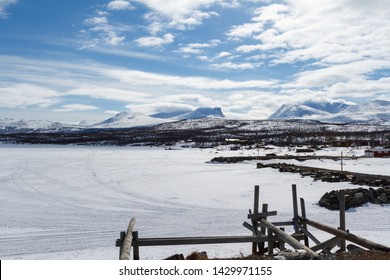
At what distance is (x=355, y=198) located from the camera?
19.3 metres

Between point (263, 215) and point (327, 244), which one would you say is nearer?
point (327, 244)

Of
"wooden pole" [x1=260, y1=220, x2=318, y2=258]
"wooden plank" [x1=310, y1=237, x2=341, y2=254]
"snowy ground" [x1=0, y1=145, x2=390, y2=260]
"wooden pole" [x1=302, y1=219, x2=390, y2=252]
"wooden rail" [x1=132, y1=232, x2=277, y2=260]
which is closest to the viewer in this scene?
"wooden pole" [x1=260, y1=220, x2=318, y2=258]

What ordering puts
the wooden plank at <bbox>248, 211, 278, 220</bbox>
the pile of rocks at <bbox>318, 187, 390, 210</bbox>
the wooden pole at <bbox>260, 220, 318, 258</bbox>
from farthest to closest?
the pile of rocks at <bbox>318, 187, 390, 210</bbox>
the wooden plank at <bbox>248, 211, 278, 220</bbox>
the wooden pole at <bbox>260, 220, 318, 258</bbox>

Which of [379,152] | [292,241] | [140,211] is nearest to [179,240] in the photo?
[292,241]

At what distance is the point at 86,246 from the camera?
13.0 meters

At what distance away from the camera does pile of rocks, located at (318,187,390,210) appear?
18.9m

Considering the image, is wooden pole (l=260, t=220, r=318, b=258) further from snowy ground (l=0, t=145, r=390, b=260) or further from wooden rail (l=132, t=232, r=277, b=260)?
Result: snowy ground (l=0, t=145, r=390, b=260)

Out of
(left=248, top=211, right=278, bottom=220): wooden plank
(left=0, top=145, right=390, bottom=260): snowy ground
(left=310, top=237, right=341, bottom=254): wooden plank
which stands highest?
(left=248, top=211, right=278, bottom=220): wooden plank

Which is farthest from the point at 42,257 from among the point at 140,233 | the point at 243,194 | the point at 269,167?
the point at 269,167

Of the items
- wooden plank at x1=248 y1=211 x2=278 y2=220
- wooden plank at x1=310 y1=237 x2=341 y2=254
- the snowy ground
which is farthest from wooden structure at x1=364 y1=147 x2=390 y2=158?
wooden plank at x1=310 y1=237 x2=341 y2=254

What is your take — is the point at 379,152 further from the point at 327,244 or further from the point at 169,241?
the point at 169,241

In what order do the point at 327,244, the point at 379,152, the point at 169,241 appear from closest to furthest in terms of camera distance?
the point at 169,241
the point at 327,244
the point at 379,152

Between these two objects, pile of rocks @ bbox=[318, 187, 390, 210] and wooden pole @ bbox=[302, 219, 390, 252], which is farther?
pile of rocks @ bbox=[318, 187, 390, 210]

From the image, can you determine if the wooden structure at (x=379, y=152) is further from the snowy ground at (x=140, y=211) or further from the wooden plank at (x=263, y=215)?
the wooden plank at (x=263, y=215)
